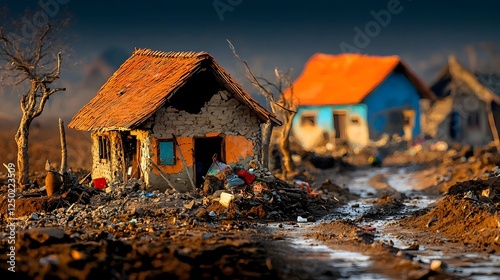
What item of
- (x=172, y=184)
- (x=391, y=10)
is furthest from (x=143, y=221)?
(x=391, y=10)

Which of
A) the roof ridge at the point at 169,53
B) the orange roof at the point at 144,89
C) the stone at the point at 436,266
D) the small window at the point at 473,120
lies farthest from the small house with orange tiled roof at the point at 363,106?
the stone at the point at 436,266

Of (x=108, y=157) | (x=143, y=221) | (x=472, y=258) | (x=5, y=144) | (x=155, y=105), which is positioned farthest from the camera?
(x=5, y=144)

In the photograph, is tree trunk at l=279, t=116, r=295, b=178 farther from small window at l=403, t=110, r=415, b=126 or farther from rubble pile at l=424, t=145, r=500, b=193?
small window at l=403, t=110, r=415, b=126

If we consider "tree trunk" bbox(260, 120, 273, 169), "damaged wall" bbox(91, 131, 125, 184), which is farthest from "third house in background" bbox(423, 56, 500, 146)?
"damaged wall" bbox(91, 131, 125, 184)

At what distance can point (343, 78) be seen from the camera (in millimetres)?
46031

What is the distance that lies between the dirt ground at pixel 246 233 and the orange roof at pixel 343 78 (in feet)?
A: 62.6

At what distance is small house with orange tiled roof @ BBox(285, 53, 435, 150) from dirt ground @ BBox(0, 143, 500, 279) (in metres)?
18.4

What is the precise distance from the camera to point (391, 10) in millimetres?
29188

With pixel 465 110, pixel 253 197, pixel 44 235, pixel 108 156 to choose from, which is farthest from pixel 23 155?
pixel 465 110

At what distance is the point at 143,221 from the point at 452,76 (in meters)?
32.8

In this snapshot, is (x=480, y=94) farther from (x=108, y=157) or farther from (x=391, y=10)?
(x=108, y=157)

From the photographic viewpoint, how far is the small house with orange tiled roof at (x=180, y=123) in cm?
1978

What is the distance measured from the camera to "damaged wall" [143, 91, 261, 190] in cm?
1983

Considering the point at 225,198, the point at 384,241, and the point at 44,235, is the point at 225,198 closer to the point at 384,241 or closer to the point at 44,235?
the point at 384,241
